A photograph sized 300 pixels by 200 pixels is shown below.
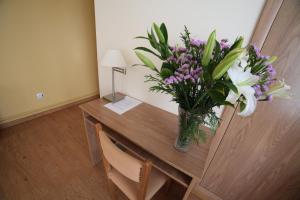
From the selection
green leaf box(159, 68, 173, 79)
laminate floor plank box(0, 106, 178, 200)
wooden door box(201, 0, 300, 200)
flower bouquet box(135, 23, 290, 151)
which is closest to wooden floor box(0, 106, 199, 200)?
laminate floor plank box(0, 106, 178, 200)

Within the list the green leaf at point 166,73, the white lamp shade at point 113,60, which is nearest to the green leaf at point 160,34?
the green leaf at point 166,73

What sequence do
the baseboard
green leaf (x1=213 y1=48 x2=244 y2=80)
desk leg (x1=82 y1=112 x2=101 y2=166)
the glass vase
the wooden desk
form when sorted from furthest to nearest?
the baseboard
desk leg (x1=82 y1=112 x2=101 y2=166)
the wooden desk
the glass vase
green leaf (x1=213 y1=48 x2=244 y2=80)

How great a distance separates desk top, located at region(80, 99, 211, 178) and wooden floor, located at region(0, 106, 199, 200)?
753 millimetres

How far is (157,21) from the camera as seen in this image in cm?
110

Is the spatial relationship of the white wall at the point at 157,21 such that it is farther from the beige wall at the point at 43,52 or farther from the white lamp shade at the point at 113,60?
the beige wall at the point at 43,52

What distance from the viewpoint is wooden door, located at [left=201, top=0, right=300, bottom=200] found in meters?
0.73

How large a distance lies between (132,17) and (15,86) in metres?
1.90

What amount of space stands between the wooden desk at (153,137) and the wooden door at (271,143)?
297 mm

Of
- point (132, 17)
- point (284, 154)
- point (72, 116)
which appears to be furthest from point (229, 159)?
point (72, 116)

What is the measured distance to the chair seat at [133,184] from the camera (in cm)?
95

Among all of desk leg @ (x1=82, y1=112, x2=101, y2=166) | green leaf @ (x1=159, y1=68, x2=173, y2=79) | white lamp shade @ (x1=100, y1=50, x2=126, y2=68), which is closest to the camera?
green leaf @ (x1=159, y1=68, x2=173, y2=79)

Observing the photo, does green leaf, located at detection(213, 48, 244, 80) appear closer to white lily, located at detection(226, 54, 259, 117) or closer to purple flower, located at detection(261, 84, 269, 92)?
white lily, located at detection(226, 54, 259, 117)

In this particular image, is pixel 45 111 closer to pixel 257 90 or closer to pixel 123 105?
pixel 123 105

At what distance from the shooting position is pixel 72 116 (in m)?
2.33
